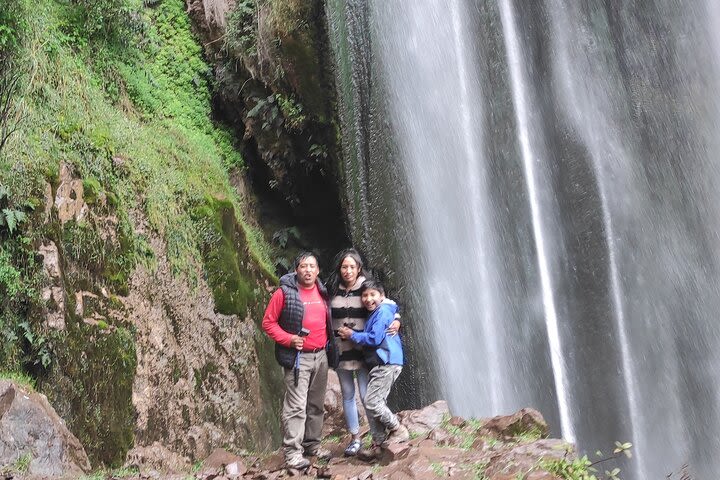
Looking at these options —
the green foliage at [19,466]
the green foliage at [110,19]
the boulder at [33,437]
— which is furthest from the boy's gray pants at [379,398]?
the green foliage at [110,19]

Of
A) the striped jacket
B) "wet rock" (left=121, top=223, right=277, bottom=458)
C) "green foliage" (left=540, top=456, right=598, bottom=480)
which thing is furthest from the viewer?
"wet rock" (left=121, top=223, right=277, bottom=458)

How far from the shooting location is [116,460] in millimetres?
5574

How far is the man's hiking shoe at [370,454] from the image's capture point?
4969 millimetres

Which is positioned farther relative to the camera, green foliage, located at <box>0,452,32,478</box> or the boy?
the boy

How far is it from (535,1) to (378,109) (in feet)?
10.8

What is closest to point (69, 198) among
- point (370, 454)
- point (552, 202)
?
point (370, 454)

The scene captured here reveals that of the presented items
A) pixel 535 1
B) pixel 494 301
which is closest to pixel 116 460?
pixel 494 301

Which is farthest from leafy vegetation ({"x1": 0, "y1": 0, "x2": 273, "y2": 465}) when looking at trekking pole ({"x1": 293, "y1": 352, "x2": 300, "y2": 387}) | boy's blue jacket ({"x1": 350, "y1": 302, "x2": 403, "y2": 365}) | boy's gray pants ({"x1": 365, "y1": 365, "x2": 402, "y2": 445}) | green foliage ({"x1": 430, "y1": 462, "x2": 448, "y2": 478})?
green foliage ({"x1": 430, "y1": 462, "x2": 448, "y2": 478})

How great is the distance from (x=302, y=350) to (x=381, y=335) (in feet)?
1.91

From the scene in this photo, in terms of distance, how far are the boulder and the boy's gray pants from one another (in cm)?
211

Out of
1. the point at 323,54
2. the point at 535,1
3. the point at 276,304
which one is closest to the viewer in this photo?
the point at 276,304

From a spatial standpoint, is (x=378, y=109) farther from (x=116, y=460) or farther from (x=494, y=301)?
(x=116, y=460)

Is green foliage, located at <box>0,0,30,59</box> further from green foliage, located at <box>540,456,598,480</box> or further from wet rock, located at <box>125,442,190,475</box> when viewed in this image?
green foliage, located at <box>540,456,598,480</box>

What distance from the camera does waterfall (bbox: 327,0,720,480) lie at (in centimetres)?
877
